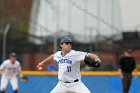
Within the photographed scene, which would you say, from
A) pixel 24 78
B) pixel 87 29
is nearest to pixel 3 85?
pixel 24 78

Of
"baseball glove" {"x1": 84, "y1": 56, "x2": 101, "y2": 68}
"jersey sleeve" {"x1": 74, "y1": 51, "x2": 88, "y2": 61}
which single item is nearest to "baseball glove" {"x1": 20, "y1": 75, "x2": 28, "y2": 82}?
"jersey sleeve" {"x1": 74, "y1": 51, "x2": 88, "y2": 61}

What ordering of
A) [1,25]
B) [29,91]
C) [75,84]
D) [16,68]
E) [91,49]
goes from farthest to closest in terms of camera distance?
[1,25]
[91,49]
[29,91]
[16,68]
[75,84]

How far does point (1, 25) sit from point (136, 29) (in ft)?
24.1

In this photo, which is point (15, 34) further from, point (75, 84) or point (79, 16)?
point (75, 84)

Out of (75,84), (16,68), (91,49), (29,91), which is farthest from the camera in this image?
(91,49)

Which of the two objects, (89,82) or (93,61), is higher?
(93,61)

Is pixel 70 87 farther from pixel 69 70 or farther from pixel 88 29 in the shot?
pixel 88 29

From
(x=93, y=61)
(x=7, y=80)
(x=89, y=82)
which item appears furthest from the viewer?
(x=89, y=82)

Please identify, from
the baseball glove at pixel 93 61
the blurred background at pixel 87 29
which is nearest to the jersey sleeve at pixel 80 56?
the baseball glove at pixel 93 61

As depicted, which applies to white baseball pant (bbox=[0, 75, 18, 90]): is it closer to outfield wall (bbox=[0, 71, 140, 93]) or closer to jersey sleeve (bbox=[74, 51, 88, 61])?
outfield wall (bbox=[0, 71, 140, 93])

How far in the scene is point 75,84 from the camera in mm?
11062

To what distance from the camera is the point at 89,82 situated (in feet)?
63.3

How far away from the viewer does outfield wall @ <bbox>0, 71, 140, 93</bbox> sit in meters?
19.1

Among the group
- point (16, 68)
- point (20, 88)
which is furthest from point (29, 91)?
point (16, 68)
